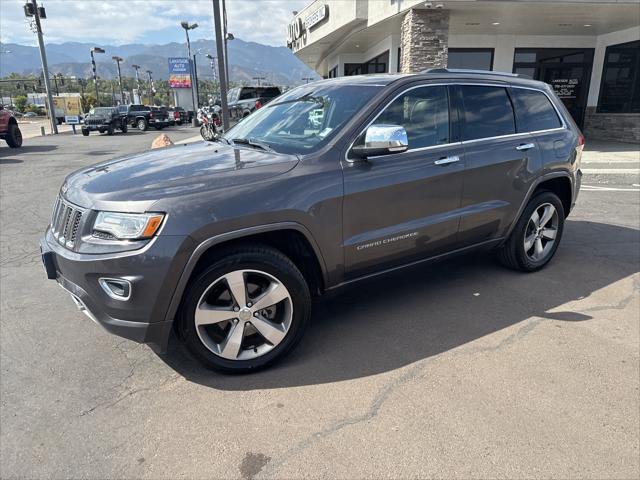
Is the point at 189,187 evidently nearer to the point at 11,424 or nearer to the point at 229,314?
the point at 229,314

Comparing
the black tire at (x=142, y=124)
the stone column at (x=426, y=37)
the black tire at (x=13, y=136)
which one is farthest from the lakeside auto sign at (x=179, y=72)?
the stone column at (x=426, y=37)

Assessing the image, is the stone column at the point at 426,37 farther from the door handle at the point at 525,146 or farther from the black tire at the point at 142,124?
the black tire at the point at 142,124

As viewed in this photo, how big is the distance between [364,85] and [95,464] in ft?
9.88

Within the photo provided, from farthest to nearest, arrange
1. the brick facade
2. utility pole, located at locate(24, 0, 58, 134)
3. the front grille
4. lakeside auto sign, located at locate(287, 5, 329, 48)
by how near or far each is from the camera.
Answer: utility pole, located at locate(24, 0, 58, 134) < lakeside auto sign, located at locate(287, 5, 329, 48) < the brick facade < the front grille

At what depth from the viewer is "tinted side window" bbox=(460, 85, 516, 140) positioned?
3870 mm

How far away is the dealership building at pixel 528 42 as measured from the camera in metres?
13.5

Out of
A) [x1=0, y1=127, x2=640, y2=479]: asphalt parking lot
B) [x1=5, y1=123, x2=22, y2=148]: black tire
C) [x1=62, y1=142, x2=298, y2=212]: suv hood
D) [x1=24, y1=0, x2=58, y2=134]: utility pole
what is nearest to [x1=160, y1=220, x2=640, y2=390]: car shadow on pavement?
[x1=0, y1=127, x2=640, y2=479]: asphalt parking lot

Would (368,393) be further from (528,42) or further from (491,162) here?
(528,42)

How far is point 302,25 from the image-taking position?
915 inches

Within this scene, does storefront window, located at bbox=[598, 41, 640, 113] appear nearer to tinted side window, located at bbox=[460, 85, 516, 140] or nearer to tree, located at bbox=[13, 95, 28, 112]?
tinted side window, located at bbox=[460, 85, 516, 140]

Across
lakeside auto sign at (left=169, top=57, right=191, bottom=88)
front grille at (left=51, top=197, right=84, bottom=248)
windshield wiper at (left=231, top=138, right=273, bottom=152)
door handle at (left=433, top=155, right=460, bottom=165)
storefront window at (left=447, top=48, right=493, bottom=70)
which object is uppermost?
lakeside auto sign at (left=169, top=57, right=191, bottom=88)

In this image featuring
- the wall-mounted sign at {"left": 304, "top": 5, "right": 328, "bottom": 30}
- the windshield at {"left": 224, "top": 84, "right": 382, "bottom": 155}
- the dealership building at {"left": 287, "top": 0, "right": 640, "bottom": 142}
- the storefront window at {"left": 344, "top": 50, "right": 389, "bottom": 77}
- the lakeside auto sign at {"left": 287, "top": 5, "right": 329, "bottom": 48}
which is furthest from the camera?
the storefront window at {"left": 344, "top": 50, "right": 389, "bottom": 77}

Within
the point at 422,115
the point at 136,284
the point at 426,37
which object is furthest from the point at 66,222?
the point at 426,37

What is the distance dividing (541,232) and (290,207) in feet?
9.68
